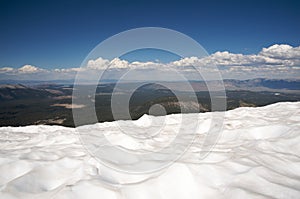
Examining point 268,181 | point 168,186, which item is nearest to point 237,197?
point 268,181

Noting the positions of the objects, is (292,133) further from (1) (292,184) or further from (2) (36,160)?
(2) (36,160)

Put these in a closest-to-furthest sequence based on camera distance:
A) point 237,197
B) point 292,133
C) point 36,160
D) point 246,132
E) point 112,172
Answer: point 237,197, point 112,172, point 36,160, point 292,133, point 246,132

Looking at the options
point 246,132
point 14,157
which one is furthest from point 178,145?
point 14,157

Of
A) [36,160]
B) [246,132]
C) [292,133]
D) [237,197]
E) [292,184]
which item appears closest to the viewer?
[237,197]

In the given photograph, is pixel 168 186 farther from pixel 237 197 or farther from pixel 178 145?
pixel 178 145

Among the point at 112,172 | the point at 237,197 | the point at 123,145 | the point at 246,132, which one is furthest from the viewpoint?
the point at 246,132

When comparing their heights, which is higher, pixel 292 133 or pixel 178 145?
pixel 292 133

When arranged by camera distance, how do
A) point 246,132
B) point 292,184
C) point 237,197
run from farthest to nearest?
point 246,132, point 292,184, point 237,197

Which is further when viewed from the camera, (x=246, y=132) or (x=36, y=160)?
(x=246, y=132)

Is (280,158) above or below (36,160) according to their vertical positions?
above
